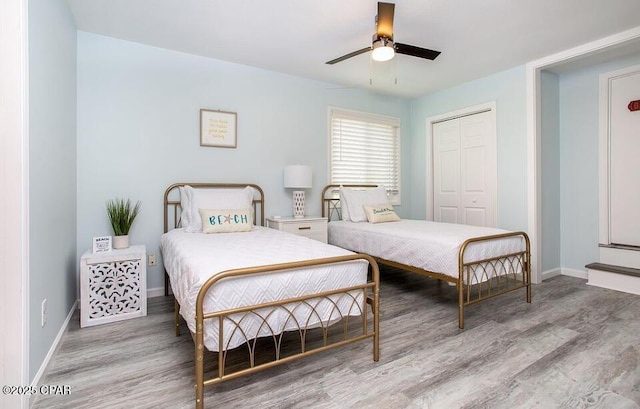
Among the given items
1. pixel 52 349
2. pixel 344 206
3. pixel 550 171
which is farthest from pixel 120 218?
pixel 550 171

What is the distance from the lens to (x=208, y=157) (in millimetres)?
3461

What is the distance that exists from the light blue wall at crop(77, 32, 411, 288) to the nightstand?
0.34 m

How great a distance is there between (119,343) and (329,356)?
4.75 ft

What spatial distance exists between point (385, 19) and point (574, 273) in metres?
3.84

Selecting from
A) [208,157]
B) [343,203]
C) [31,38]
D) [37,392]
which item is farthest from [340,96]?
[37,392]

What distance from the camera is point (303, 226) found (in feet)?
11.8

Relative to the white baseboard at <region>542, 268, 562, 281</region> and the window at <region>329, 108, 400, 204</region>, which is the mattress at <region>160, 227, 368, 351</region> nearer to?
the window at <region>329, 108, 400, 204</region>

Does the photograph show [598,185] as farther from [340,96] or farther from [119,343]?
[119,343]

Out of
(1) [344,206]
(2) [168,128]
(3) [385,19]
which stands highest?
(3) [385,19]

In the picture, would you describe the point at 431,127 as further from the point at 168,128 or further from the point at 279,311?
the point at 279,311

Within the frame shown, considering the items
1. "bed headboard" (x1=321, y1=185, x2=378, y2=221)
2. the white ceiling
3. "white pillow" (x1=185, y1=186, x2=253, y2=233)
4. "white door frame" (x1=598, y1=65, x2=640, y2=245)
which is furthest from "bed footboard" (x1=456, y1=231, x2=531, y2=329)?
"white pillow" (x1=185, y1=186, x2=253, y2=233)

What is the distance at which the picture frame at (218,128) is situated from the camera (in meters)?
3.41

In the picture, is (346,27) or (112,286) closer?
(112,286)

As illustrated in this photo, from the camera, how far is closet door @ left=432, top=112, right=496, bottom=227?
13.5 ft
